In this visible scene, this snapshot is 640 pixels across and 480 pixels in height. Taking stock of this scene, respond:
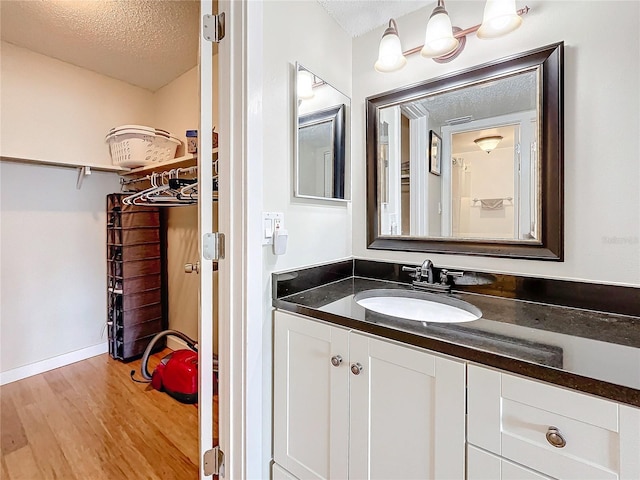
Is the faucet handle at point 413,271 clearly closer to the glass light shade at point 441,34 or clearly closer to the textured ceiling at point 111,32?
the glass light shade at point 441,34

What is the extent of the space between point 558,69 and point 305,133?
39.0 inches

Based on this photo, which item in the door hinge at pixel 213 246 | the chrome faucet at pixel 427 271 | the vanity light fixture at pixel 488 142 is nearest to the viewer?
the door hinge at pixel 213 246

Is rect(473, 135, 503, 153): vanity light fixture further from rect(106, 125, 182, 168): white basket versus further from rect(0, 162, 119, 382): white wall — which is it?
rect(0, 162, 119, 382): white wall

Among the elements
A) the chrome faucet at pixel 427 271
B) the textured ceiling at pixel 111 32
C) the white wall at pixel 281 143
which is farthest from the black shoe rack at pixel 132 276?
the chrome faucet at pixel 427 271

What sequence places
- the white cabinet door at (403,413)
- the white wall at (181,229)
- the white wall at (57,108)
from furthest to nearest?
the white wall at (181,229), the white wall at (57,108), the white cabinet door at (403,413)

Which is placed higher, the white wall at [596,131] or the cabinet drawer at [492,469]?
the white wall at [596,131]

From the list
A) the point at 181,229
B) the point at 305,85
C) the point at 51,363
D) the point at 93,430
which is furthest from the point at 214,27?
the point at 51,363

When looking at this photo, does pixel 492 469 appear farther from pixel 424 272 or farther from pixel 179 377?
pixel 179 377

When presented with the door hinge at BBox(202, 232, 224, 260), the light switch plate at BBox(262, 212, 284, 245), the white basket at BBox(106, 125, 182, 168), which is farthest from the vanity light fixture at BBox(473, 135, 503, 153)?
the white basket at BBox(106, 125, 182, 168)

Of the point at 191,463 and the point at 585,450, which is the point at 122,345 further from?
the point at 585,450

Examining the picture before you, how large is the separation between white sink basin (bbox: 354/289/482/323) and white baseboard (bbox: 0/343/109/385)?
8.52 feet

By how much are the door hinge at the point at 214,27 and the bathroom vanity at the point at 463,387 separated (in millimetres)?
937

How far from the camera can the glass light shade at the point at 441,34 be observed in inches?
48.8

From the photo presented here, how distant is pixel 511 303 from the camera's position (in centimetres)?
120
